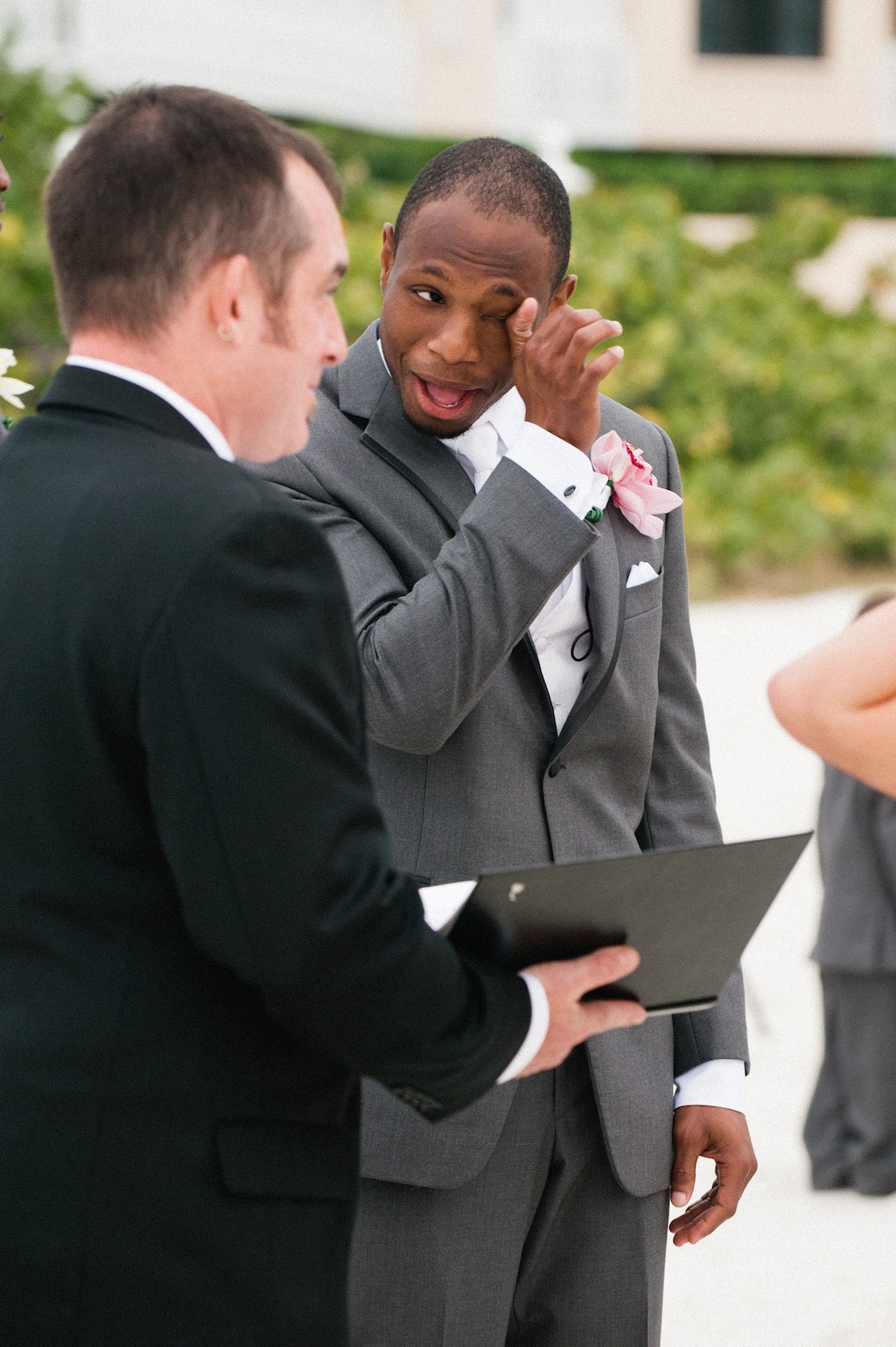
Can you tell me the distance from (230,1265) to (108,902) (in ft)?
1.06

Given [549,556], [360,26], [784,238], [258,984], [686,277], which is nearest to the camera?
[258,984]

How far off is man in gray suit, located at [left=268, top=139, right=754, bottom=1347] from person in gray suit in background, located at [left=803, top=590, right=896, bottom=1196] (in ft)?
12.5

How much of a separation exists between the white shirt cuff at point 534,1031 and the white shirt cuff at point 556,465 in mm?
580

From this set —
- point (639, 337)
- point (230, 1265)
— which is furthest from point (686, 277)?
point (230, 1265)

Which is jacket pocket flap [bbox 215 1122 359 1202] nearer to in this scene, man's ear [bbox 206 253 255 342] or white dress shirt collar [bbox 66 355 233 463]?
white dress shirt collar [bbox 66 355 233 463]

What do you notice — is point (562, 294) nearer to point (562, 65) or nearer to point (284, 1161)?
point (284, 1161)

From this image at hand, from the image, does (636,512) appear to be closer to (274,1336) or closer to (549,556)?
(549,556)

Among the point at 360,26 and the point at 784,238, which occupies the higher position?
the point at 360,26

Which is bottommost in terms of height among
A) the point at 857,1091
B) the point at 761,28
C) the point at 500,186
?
the point at 857,1091

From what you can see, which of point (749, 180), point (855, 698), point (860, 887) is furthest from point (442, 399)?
point (749, 180)

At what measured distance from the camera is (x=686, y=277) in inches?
Answer: 667

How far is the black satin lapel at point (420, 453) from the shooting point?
2.22 metres

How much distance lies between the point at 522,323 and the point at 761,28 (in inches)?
970

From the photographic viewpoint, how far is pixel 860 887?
237 inches
